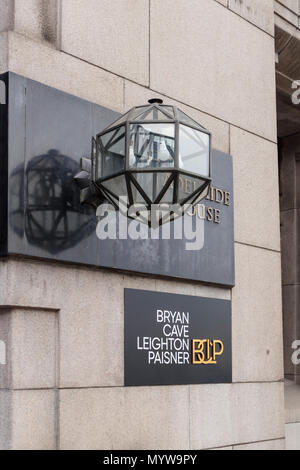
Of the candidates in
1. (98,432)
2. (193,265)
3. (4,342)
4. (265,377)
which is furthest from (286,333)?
(4,342)

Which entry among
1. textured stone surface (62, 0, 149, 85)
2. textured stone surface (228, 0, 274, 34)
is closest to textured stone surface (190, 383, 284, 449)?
textured stone surface (62, 0, 149, 85)

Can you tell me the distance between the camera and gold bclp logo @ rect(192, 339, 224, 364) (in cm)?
702

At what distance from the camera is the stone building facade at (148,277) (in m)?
5.61

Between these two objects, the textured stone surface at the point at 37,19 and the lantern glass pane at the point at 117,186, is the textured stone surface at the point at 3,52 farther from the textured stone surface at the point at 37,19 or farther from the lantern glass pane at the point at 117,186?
the lantern glass pane at the point at 117,186

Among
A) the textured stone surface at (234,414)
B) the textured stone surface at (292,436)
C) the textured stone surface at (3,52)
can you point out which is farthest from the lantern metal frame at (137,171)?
the textured stone surface at (292,436)

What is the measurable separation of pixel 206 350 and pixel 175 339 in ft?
1.67

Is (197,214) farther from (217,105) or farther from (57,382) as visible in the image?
(57,382)

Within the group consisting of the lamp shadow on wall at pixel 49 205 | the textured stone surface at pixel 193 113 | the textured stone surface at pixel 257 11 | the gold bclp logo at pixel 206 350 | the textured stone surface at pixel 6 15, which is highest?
the textured stone surface at pixel 257 11

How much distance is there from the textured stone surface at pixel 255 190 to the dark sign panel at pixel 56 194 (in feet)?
3.92
